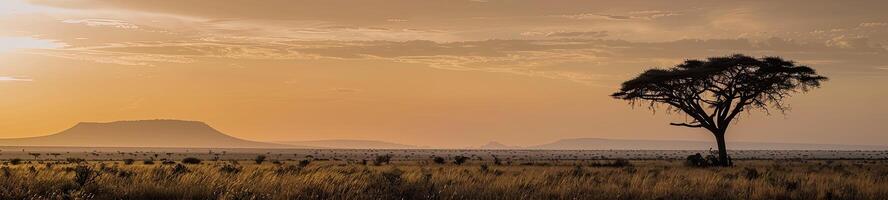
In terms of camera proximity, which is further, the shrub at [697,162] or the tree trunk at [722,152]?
the tree trunk at [722,152]

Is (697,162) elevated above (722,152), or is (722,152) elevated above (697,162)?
(722,152)

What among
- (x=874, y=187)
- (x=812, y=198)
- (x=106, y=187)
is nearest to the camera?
(x=106, y=187)

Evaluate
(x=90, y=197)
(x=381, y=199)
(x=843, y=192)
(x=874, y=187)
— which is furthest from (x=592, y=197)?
(x=90, y=197)

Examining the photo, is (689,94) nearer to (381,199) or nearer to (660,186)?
(660,186)

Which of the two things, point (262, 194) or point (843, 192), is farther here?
point (843, 192)

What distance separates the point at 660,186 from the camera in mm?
21719

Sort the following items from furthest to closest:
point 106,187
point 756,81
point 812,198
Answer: point 756,81
point 812,198
point 106,187

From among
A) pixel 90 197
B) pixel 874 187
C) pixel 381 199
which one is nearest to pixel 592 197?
pixel 381 199

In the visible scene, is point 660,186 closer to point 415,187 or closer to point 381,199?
point 415,187

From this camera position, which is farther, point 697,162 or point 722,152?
point 722,152

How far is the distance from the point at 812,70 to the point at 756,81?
156 inches

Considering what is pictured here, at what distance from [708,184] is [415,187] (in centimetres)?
838

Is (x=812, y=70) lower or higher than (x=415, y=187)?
higher

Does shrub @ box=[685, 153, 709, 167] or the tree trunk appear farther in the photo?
the tree trunk
